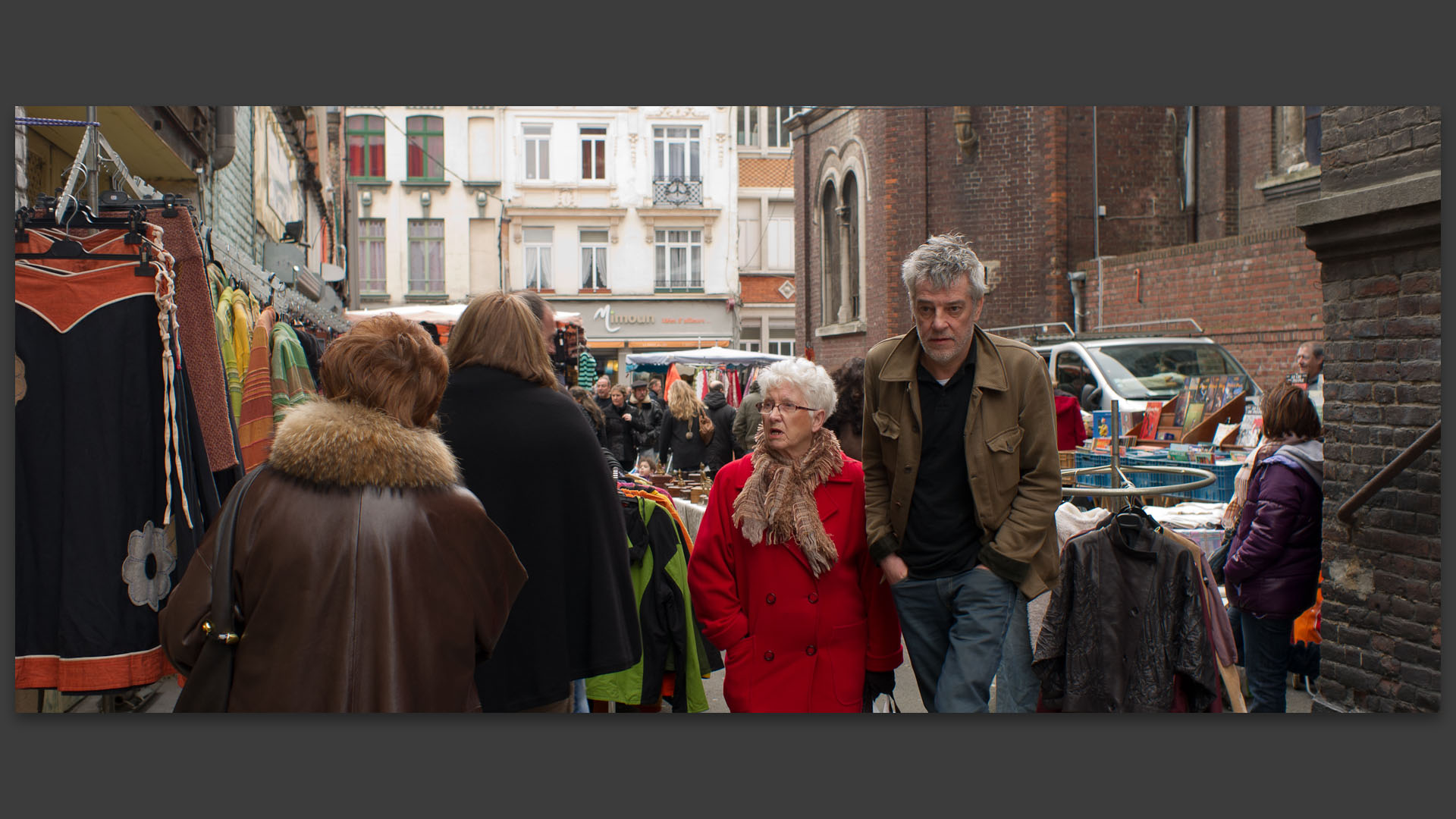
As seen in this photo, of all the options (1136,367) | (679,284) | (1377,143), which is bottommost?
(1136,367)

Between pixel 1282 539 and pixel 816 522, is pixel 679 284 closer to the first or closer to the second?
pixel 1282 539

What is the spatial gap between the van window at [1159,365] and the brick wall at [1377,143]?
9.18 meters

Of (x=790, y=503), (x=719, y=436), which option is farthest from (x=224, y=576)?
(x=719, y=436)

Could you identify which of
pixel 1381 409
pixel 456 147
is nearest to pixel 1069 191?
pixel 1381 409

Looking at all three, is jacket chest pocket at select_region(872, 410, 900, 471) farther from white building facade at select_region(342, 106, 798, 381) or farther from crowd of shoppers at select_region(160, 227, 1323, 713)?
white building facade at select_region(342, 106, 798, 381)

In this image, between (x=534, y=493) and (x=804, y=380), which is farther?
(x=804, y=380)

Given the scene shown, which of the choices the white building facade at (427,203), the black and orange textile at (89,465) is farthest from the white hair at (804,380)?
the white building facade at (427,203)

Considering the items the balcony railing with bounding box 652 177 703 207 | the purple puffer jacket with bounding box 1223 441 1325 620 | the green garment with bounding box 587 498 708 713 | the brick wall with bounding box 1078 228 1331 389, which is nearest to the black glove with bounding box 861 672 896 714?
the green garment with bounding box 587 498 708 713

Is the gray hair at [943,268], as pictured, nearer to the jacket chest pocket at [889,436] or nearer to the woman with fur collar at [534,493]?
the jacket chest pocket at [889,436]

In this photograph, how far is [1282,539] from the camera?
497cm

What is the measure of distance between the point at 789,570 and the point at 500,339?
1.19 meters

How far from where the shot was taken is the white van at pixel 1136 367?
13.9 metres

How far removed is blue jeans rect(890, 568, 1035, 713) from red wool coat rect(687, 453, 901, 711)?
0.15m

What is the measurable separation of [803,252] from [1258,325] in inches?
517
